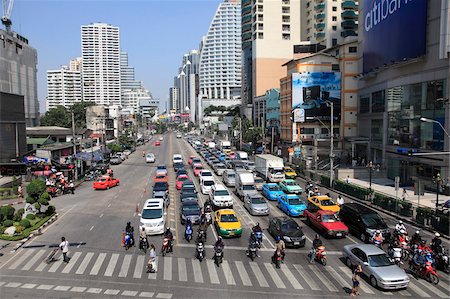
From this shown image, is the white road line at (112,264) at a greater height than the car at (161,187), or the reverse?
the car at (161,187)

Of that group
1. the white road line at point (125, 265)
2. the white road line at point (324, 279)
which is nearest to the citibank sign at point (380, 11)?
the white road line at point (324, 279)

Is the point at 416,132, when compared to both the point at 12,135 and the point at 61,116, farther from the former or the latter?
the point at 61,116

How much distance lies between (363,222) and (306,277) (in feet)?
25.6

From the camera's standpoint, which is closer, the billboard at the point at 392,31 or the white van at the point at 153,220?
the white van at the point at 153,220

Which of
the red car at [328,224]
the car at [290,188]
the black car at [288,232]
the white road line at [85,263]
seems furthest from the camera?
the car at [290,188]

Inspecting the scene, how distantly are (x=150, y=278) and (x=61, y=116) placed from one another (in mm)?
130517

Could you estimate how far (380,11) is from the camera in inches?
2190

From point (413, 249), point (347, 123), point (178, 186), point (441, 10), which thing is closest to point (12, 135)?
point (178, 186)

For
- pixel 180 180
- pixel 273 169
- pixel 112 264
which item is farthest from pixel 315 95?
pixel 112 264

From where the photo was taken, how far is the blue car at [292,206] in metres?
31.9

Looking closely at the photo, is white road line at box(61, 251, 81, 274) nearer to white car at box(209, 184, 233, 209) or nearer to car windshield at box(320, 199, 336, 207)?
white car at box(209, 184, 233, 209)

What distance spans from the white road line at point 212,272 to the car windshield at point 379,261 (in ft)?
23.9

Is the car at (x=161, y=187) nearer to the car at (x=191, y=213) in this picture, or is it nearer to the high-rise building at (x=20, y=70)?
the car at (x=191, y=213)

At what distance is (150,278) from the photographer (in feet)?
63.5
